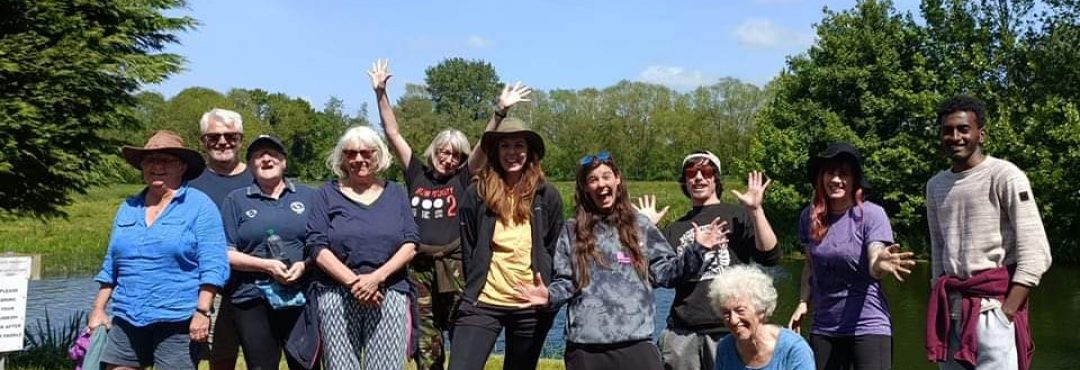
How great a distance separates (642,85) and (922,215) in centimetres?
Result: 3177

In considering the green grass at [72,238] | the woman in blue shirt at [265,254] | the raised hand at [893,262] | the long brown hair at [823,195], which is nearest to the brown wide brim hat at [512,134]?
the woman in blue shirt at [265,254]

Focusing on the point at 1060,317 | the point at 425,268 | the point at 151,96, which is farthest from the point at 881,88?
the point at 425,268

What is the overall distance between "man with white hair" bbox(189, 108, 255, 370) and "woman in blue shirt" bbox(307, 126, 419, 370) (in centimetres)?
73

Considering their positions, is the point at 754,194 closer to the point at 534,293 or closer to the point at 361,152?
the point at 534,293

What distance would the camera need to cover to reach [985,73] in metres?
31.2

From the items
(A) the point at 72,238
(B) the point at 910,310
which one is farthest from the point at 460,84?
(B) the point at 910,310

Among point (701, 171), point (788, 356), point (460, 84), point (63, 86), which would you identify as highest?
point (460, 84)

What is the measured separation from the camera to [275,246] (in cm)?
491

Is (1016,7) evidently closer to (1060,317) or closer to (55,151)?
(1060,317)

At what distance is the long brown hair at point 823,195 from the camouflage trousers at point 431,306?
2.01 meters

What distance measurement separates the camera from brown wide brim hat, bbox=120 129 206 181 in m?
4.82

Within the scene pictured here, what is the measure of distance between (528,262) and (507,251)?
0.38 ft

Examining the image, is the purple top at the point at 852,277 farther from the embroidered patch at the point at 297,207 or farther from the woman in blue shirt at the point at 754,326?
the embroidered patch at the point at 297,207

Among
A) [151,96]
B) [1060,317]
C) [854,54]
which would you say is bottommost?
[1060,317]
